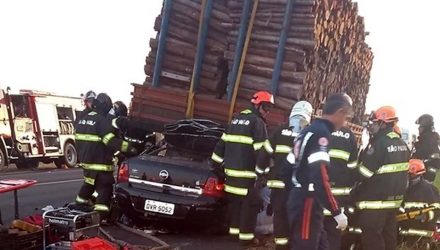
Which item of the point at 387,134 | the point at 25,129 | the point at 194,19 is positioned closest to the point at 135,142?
the point at 194,19

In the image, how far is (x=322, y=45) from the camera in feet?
34.1

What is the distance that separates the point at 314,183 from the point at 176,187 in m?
3.09

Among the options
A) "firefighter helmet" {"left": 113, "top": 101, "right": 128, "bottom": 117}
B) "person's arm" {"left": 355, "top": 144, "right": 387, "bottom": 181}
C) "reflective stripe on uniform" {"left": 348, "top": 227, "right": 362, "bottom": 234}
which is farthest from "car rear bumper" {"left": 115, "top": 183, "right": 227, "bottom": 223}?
"firefighter helmet" {"left": 113, "top": 101, "right": 128, "bottom": 117}

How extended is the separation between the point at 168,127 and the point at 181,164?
64cm

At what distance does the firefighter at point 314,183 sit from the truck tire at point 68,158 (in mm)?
16769

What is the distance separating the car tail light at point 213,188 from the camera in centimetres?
773

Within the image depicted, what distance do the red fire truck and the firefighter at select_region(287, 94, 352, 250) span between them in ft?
48.0

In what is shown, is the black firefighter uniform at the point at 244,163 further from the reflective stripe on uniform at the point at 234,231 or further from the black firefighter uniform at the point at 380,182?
the black firefighter uniform at the point at 380,182

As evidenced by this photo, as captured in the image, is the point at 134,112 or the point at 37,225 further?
the point at 134,112

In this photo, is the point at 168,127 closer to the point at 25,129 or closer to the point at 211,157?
the point at 211,157

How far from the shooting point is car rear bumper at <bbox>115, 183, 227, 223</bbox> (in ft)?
24.9

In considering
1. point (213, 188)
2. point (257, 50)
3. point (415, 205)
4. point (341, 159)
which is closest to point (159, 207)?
point (213, 188)

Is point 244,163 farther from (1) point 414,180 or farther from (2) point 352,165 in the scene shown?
(1) point 414,180

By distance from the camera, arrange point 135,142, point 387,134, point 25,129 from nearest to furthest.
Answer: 1. point 387,134
2. point 135,142
3. point 25,129
